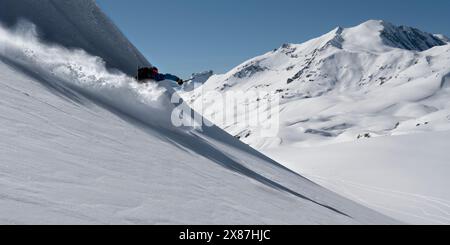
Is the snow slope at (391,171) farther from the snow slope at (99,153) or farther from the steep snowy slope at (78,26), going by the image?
the steep snowy slope at (78,26)

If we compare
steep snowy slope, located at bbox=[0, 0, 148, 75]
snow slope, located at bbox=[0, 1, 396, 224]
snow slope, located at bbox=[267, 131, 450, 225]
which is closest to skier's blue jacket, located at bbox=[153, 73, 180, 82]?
snow slope, located at bbox=[0, 1, 396, 224]

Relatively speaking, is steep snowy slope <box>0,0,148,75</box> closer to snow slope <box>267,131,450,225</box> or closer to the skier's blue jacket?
the skier's blue jacket

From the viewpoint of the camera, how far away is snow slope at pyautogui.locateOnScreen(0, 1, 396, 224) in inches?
163

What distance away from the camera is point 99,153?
6.35m

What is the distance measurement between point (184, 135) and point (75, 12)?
6.13m
